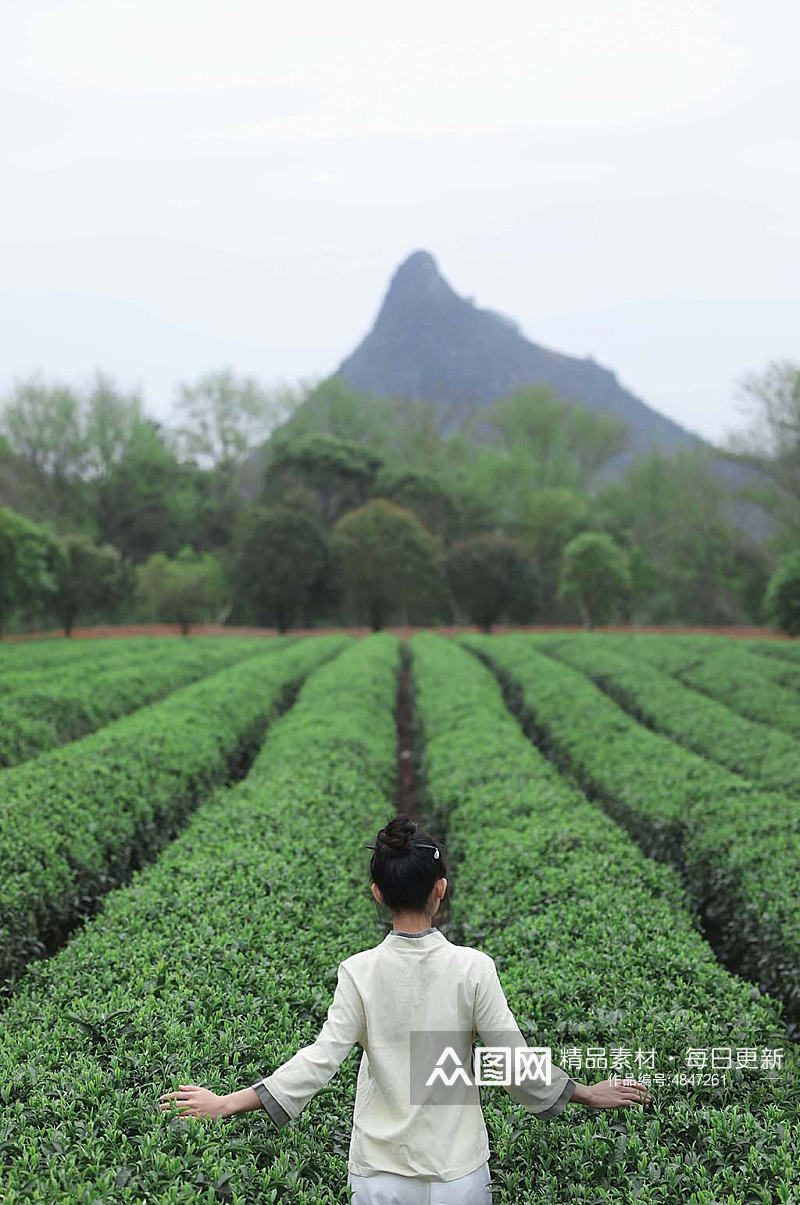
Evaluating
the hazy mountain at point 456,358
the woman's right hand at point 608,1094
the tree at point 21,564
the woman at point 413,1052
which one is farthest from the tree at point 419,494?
the hazy mountain at point 456,358

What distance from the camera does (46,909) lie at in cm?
514

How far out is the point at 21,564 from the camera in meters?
26.8

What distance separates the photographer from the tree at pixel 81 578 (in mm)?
31703

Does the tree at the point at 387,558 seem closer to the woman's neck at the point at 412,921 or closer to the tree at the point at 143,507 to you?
the tree at the point at 143,507

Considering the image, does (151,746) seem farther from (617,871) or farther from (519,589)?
(519,589)

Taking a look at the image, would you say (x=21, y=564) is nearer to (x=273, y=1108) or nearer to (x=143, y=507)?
(x=143, y=507)

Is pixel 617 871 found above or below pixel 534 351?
below

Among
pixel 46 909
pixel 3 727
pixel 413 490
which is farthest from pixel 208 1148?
pixel 413 490

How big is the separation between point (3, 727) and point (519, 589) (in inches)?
1147

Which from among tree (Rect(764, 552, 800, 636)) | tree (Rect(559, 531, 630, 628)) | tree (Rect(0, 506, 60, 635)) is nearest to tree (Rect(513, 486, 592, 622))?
tree (Rect(559, 531, 630, 628))

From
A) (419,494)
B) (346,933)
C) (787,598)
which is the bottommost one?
(346,933)

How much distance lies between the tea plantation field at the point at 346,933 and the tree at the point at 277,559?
2494 cm

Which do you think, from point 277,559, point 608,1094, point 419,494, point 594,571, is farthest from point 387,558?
point 608,1094

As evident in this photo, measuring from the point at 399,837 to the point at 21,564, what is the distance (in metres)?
28.1
